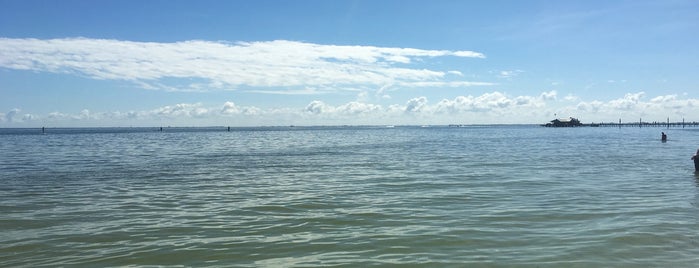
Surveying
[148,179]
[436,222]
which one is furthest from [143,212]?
[148,179]

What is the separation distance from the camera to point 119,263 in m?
9.74

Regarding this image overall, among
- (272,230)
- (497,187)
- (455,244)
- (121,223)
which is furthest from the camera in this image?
(497,187)

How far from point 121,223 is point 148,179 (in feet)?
40.8

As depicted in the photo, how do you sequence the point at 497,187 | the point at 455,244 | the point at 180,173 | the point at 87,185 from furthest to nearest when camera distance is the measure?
the point at 180,173 → the point at 87,185 → the point at 497,187 → the point at 455,244

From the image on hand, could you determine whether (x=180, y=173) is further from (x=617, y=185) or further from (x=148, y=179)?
(x=617, y=185)

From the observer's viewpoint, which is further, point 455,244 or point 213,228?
point 213,228

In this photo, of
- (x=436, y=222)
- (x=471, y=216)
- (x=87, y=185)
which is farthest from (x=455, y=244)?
(x=87, y=185)

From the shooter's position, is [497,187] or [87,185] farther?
[87,185]

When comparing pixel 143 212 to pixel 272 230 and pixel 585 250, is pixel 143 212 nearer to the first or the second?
pixel 272 230

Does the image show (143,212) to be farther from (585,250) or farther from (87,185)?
(585,250)

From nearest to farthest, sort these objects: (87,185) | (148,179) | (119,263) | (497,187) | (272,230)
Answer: (119,263)
(272,230)
(497,187)
(87,185)
(148,179)

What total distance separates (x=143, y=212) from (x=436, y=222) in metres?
8.89

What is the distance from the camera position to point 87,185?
75.5ft

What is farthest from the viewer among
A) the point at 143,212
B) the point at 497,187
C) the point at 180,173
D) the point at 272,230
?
the point at 180,173
